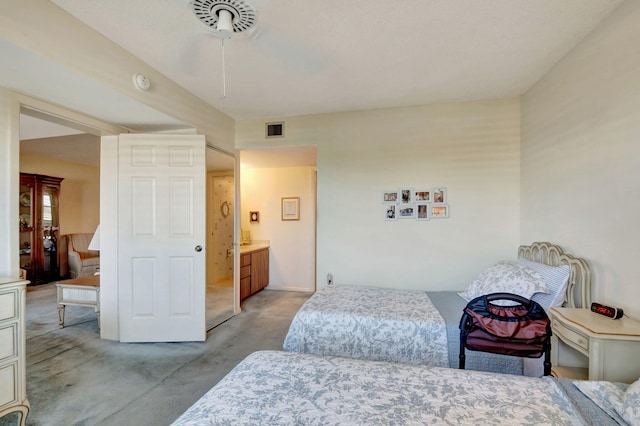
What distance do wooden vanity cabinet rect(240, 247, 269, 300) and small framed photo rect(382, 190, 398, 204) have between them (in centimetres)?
227

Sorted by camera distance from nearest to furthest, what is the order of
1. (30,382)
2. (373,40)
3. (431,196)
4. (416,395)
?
(416,395) < (373,40) < (30,382) < (431,196)

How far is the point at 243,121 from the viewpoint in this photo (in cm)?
380

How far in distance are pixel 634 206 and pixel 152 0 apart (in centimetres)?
313

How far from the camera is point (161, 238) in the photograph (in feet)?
9.71

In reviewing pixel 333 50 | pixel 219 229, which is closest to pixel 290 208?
pixel 219 229

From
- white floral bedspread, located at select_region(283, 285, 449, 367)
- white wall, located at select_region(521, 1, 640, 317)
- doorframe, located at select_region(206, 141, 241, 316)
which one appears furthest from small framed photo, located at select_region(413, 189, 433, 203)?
doorframe, located at select_region(206, 141, 241, 316)

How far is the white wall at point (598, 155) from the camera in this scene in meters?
1.67

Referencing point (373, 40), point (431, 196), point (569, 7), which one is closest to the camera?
point (569, 7)

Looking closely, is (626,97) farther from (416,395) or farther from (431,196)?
(416,395)

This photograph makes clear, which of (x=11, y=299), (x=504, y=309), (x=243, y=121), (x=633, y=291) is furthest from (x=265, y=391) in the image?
(x=243, y=121)

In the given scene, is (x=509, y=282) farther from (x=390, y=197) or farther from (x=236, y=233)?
(x=236, y=233)

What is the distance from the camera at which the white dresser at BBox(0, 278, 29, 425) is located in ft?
5.43

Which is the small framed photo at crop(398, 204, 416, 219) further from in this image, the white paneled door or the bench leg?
the bench leg

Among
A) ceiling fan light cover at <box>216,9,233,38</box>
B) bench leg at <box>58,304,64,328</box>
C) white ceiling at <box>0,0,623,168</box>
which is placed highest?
white ceiling at <box>0,0,623,168</box>
